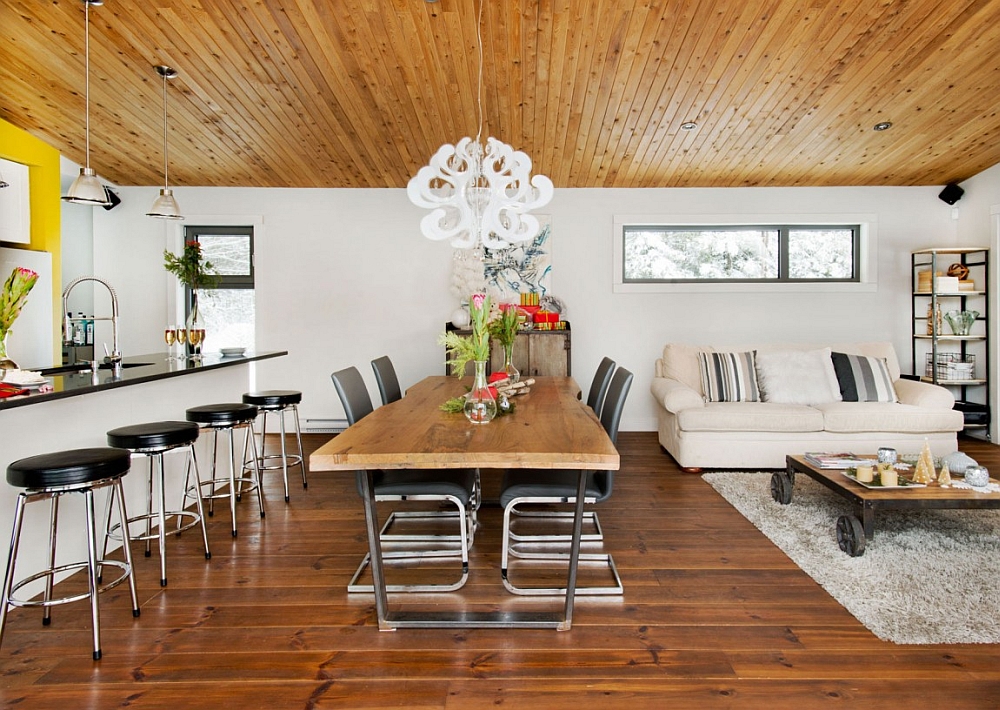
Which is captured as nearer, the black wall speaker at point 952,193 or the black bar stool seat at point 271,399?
the black bar stool seat at point 271,399

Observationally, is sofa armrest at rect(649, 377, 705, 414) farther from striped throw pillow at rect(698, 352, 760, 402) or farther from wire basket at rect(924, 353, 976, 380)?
wire basket at rect(924, 353, 976, 380)

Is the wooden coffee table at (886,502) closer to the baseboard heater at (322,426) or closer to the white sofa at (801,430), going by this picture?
the white sofa at (801,430)

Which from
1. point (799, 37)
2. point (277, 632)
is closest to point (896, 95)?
point (799, 37)

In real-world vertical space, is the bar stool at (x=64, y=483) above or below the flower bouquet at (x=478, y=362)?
below

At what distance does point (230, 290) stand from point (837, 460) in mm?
5493

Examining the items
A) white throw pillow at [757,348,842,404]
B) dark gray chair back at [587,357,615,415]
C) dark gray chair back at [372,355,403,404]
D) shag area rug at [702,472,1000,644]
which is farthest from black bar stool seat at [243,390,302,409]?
white throw pillow at [757,348,842,404]

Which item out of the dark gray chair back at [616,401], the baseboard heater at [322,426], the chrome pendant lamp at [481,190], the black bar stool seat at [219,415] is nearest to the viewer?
the dark gray chair back at [616,401]

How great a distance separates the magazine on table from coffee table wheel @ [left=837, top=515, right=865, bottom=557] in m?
0.48

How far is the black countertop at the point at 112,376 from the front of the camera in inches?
86.9

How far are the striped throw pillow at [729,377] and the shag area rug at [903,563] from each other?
3.48 feet

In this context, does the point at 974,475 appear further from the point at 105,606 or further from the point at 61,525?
the point at 61,525

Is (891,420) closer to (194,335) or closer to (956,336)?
(956,336)

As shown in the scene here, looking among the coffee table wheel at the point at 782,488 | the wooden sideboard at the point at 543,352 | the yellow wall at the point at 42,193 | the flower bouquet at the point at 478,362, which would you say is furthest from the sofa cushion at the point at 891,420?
the yellow wall at the point at 42,193

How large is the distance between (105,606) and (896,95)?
17.8 ft
